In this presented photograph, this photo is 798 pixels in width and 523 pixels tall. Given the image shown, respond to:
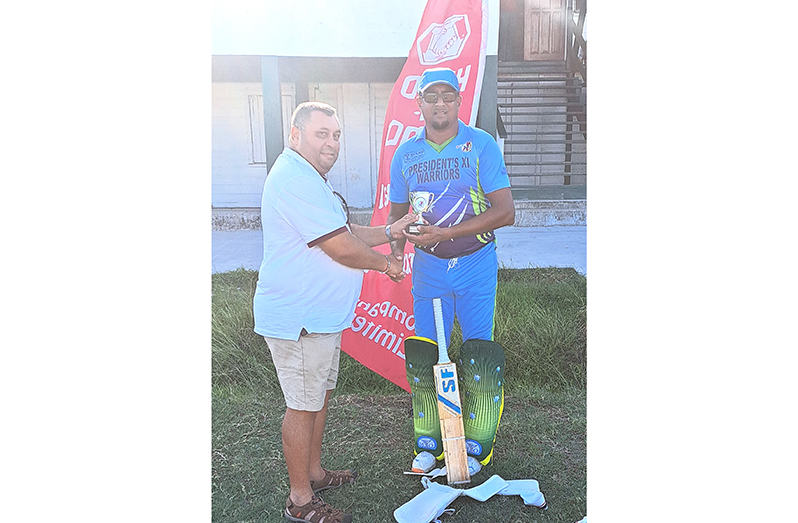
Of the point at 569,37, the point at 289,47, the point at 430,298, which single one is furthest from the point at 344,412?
the point at 569,37

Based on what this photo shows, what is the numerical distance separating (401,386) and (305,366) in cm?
56

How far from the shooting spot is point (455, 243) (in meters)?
2.57

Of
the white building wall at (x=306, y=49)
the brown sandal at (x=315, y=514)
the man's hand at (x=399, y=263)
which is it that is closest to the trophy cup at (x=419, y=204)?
the man's hand at (x=399, y=263)

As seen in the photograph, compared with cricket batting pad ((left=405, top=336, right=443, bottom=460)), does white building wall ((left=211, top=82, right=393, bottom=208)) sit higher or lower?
higher

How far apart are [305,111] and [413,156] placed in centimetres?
55

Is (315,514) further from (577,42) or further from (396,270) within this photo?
(577,42)

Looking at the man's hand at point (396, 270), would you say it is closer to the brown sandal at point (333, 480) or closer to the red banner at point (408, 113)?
the red banner at point (408, 113)

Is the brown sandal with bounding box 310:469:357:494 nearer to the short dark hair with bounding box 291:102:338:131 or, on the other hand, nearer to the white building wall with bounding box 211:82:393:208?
the white building wall with bounding box 211:82:393:208

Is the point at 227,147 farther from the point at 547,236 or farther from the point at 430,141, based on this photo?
the point at 547,236

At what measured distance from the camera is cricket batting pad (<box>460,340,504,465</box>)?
105 inches

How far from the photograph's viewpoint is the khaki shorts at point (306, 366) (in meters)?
2.44

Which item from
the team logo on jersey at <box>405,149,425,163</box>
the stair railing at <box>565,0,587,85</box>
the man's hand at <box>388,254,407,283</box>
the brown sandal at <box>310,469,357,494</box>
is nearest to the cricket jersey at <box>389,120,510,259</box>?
the team logo on jersey at <box>405,149,425,163</box>

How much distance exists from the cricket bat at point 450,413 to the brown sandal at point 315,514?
540mm

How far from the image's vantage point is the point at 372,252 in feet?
8.18
